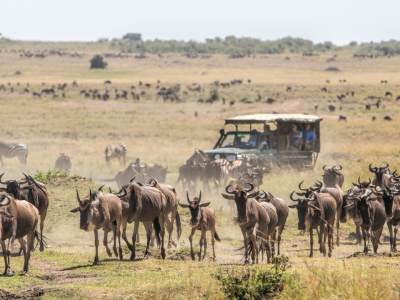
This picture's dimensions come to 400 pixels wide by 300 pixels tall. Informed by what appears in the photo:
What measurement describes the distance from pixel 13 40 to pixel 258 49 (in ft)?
200

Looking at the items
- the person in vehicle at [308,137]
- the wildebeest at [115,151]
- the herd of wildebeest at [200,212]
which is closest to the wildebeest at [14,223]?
the herd of wildebeest at [200,212]

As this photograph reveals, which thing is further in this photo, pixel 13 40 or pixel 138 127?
pixel 13 40

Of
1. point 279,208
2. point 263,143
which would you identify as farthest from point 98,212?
point 263,143

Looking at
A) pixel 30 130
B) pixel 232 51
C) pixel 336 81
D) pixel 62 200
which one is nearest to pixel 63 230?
pixel 62 200

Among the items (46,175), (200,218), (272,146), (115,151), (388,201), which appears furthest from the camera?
(115,151)

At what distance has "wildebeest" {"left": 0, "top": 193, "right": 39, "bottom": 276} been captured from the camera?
28.8ft

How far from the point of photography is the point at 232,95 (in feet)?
203

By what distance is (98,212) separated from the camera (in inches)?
400

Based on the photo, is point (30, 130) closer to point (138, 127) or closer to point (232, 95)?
point (138, 127)

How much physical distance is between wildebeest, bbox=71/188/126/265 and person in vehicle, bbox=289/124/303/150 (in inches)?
437

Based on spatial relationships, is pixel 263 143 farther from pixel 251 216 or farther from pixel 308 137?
pixel 251 216

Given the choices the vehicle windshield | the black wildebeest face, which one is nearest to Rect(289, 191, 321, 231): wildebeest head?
the black wildebeest face

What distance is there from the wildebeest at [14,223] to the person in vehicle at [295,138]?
1297cm

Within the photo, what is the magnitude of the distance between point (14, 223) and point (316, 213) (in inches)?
238
